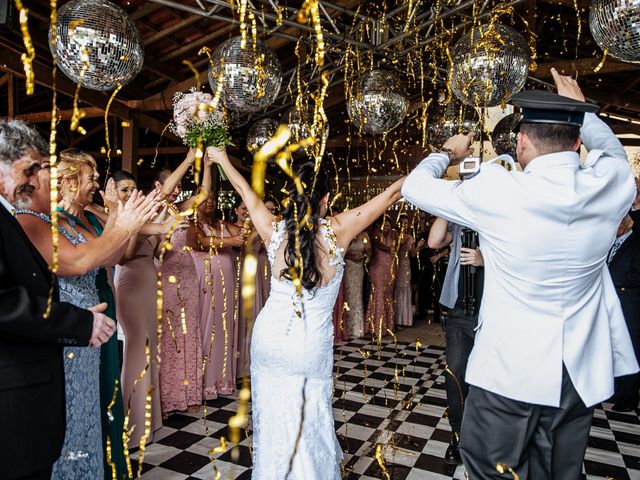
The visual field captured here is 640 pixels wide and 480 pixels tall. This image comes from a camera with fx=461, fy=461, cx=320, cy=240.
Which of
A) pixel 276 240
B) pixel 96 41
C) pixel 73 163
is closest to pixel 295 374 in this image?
pixel 276 240

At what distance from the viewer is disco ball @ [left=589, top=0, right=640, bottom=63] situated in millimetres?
1991

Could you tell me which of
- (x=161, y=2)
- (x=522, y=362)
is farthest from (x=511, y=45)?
(x=161, y=2)

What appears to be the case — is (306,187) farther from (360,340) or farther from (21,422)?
(360,340)

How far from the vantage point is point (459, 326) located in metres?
2.37

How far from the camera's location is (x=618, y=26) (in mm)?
2045

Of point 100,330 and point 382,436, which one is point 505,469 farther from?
point 382,436

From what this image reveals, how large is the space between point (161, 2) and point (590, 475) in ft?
13.5

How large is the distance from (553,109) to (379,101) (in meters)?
2.21

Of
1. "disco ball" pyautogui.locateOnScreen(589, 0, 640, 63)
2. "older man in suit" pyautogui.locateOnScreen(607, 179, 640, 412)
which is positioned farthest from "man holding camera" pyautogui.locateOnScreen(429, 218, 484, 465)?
"older man in suit" pyautogui.locateOnScreen(607, 179, 640, 412)

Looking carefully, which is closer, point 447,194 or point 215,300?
point 447,194

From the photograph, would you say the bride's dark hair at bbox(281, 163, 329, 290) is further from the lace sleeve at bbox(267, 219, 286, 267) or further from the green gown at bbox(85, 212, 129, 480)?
the green gown at bbox(85, 212, 129, 480)

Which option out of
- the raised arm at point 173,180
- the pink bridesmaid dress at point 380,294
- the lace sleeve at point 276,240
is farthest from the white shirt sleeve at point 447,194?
the pink bridesmaid dress at point 380,294

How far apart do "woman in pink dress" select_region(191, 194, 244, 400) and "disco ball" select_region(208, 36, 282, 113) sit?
3.03 feet

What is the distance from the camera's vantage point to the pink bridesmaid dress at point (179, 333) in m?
3.21
